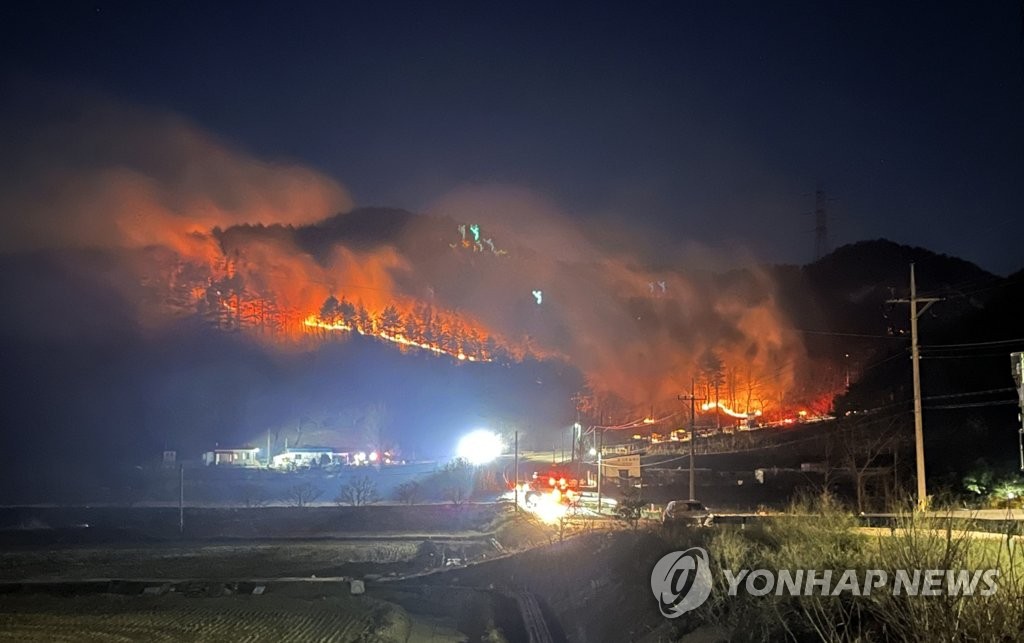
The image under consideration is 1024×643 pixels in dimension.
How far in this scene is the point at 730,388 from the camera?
118812mm

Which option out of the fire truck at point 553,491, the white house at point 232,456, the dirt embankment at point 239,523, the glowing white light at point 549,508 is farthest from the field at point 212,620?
the white house at point 232,456

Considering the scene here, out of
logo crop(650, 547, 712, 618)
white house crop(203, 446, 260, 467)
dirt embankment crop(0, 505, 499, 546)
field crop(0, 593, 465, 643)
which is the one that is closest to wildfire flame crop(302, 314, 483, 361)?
white house crop(203, 446, 260, 467)

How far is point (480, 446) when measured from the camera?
10538 cm

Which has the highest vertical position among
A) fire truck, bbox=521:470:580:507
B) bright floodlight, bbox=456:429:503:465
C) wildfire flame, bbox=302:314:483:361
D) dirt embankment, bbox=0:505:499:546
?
wildfire flame, bbox=302:314:483:361

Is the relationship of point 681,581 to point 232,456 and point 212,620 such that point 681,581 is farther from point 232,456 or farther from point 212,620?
point 232,456

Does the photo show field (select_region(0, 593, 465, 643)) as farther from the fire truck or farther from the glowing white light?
the fire truck

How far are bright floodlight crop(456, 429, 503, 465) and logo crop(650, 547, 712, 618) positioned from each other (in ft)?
271

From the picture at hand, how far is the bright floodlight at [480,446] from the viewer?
335 ft

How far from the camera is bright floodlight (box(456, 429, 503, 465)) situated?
102250 millimetres

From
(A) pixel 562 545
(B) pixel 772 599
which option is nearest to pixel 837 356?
(A) pixel 562 545

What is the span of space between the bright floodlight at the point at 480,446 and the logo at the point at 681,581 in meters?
82.7

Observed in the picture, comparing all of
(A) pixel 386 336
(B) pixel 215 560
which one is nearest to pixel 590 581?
(B) pixel 215 560

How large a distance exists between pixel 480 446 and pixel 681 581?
297 feet

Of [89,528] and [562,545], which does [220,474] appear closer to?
[89,528]
